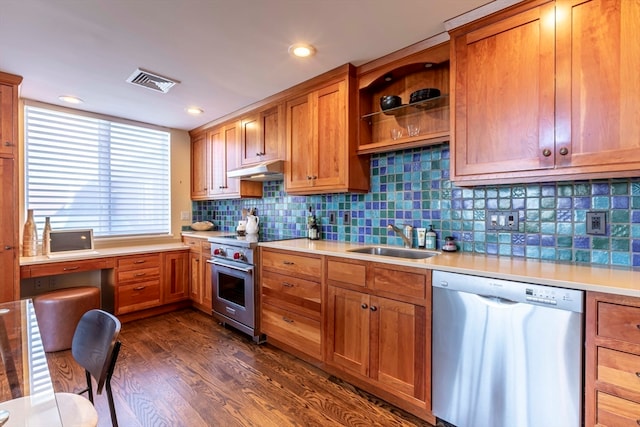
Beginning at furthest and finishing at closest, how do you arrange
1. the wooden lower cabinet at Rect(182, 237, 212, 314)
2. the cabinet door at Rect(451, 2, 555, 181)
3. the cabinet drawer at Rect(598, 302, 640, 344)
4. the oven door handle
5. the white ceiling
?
the wooden lower cabinet at Rect(182, 237, 212, 314)
the oven door handle
the white ceiling
the cabinet door at Rect(451, 2, 555, 181)
the cabinet drawer at Rect(598, 302, 640, 344)

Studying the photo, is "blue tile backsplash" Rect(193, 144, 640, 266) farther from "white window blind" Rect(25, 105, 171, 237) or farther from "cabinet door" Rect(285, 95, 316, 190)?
"white window blind" Rect(25, 105, 171, 237)

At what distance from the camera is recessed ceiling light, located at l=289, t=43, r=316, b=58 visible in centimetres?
206

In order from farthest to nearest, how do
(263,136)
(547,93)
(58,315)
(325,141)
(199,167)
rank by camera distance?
1. (199,167)
2. (263,136)
3. (58,315)
4. (325,141)
5. (547,93)

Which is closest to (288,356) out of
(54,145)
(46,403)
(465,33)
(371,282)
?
(371,282)

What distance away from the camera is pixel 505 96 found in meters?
1.65

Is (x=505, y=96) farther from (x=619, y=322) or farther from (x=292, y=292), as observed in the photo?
(x=292, y=292)

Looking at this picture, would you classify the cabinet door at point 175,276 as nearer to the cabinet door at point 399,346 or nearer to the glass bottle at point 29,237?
the glass bottle at point 29,237

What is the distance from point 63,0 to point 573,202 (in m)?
2.98

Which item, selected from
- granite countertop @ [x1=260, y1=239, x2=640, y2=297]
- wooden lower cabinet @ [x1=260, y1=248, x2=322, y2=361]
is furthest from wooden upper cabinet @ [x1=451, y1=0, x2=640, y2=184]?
wooden lower cabinet @ [x1=260, y1=248, x2=322, y2=361]

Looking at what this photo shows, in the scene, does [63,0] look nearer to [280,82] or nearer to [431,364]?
[280,82]

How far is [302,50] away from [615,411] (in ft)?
8.14

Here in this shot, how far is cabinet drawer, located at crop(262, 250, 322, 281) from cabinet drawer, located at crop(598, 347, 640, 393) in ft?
5.05

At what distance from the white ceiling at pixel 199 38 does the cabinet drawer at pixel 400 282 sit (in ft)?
4.89

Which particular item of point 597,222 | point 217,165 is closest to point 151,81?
point 217,165
